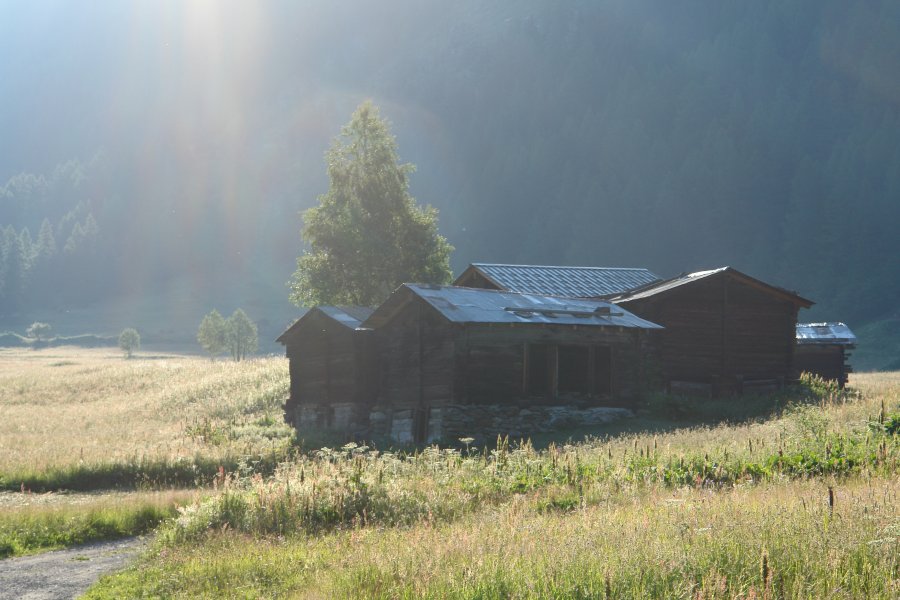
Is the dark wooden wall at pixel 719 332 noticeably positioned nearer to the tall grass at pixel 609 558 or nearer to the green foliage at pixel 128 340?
the tall grass at pixel 609 558

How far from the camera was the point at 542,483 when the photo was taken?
1353 centimetres

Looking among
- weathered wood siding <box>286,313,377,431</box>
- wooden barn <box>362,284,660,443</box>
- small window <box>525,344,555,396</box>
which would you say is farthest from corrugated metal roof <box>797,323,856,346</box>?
weathered wood siding <box>286,313,377,431</box>

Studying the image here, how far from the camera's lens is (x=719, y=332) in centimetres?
3412

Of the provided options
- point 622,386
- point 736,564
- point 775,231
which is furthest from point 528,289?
point 775,231

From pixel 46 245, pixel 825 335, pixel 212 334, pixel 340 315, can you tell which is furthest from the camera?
pixel 46 245

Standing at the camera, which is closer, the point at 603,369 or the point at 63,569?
the point at 63,569

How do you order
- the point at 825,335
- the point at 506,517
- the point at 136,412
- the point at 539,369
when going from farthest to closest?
the point at 825,335 < the point at 136,412 < the point at 539,369 < the point at 506,517

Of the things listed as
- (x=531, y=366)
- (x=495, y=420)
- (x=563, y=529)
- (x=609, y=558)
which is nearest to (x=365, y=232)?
(x=531, y=366)

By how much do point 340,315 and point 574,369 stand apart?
9424 mm

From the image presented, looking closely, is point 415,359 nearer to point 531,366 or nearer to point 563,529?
point 531,366

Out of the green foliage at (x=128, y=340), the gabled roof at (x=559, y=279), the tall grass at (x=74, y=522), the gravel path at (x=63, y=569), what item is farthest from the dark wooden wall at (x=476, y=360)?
the green foliage at (x=128, y=340)

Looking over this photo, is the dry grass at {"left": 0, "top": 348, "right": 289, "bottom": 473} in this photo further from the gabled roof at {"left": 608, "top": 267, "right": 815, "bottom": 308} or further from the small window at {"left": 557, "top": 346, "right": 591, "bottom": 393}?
the gabled roof at {"left": 608, "top": 267, "right": 815, "bottom": 308}

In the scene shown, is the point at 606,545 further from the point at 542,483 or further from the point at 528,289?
the point at 528,289

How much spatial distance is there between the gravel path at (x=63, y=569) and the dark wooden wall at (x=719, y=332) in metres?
24.3
